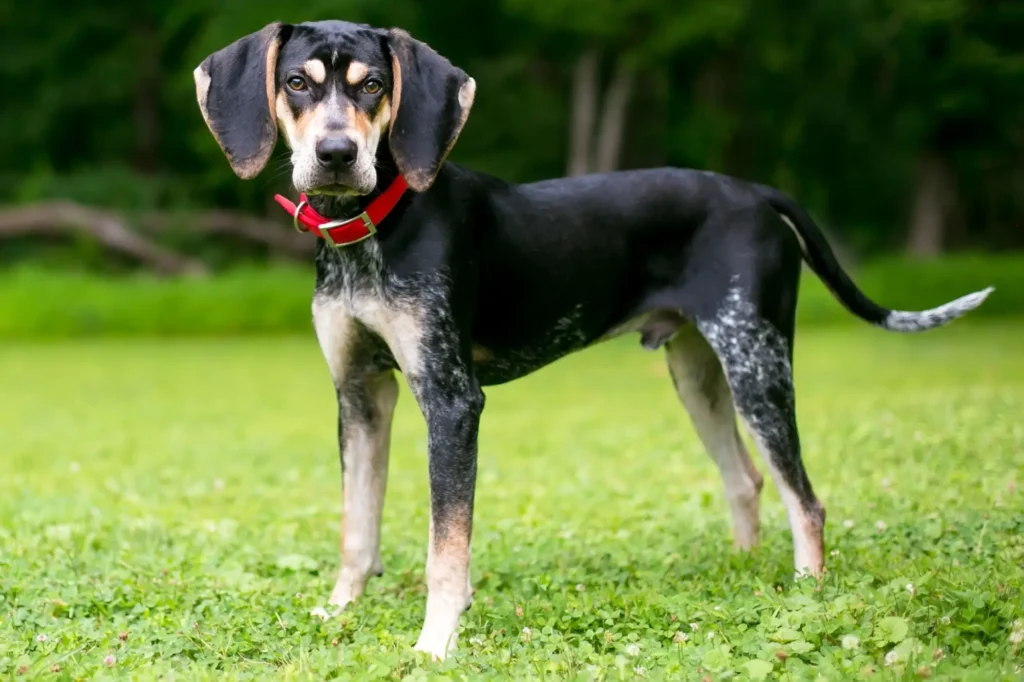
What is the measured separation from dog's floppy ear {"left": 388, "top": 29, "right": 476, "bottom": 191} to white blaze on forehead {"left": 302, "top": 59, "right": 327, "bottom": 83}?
12.9 inches

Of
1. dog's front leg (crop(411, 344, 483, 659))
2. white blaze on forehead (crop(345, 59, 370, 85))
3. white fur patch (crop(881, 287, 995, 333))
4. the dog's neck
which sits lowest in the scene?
dog's front leg (crop(411, 344, 483, 659))

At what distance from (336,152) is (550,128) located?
31.5 metres

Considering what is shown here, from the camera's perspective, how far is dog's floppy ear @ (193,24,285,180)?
16.5 feet

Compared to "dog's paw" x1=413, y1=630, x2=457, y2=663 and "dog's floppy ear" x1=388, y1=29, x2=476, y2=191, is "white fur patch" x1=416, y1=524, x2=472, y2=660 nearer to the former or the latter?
"dog's paw" x1=413, y1=630, x2=457, y2=663

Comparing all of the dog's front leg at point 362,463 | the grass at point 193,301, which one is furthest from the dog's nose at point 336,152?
the grass at point 193,301

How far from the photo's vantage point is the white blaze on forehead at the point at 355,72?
193 inches

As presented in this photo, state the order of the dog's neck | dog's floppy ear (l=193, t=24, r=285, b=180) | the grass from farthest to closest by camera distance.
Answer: the grass
the dog's neck
dog's floppy ear (l=193, t=24, r=285, b=180)

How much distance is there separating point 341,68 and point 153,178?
3184 cm

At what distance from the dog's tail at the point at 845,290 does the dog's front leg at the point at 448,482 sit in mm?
1919

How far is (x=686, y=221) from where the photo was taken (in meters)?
5.84

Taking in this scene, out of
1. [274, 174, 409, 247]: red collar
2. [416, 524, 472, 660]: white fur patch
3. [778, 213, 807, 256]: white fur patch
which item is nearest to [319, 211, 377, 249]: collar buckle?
→ [274, 174, 409, 247]: red collar

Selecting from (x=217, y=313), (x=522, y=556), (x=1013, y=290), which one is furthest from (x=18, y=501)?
(x=1013, y=290)

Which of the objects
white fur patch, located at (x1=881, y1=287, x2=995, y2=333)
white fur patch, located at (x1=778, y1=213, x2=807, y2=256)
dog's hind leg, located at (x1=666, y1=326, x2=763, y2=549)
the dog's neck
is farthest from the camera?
dog's hind leg, located at (x1=666, y1=326, x2=763, y2=549)

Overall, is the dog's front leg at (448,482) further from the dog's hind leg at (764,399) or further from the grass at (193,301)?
the grass at (193,301)
